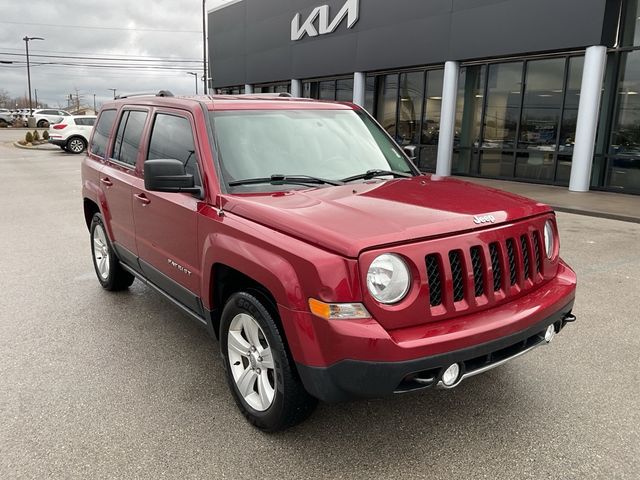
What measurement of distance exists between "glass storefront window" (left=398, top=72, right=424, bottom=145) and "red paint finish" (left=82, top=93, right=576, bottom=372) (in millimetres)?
15805

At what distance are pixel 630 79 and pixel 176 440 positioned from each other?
14.7 metres

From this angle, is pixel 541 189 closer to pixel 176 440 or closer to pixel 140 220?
pixel 140 220

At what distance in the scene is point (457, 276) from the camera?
8.65 ft

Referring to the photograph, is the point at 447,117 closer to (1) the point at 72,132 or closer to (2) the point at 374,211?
(2) the point at 374,211

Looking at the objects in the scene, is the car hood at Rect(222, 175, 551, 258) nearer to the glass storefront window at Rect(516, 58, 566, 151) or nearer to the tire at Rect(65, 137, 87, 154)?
the glass storefront window at Rect(516, 58, 566, 151)

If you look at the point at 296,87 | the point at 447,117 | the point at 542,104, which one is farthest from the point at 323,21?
the point at 542,104

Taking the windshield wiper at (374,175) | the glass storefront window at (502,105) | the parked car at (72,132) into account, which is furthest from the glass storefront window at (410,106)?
the windshield wiper at (374,175)

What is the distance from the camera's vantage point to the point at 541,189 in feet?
46.3

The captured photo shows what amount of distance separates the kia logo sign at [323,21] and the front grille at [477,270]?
18303mm

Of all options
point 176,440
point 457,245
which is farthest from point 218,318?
point 457,245

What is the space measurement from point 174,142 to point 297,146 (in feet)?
2.89

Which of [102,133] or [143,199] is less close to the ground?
[102,133]

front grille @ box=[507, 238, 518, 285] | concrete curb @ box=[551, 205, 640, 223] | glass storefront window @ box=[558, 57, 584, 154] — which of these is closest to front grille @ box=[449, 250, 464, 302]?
front grille @ box=[507, 238, 518, 285]

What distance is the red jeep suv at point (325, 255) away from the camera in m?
2.43
